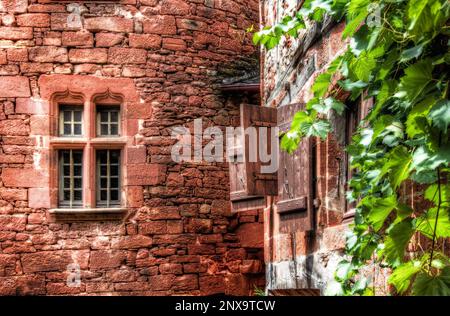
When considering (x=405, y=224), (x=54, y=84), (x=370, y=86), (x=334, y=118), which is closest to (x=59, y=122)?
(x=54, y=84)

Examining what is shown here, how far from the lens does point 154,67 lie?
11023 millimetres

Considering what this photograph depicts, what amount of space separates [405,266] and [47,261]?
7542mm

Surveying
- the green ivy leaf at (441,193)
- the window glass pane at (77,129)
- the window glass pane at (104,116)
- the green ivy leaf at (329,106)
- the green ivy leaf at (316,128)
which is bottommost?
the green ivy leaf at (441,193)

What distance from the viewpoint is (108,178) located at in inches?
432

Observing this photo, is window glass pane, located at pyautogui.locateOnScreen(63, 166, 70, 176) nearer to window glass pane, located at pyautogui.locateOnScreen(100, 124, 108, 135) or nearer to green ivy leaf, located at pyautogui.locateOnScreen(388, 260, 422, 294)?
window glass pane, located at pyautogui.locateOnScreen(100, 124, 108, 135)

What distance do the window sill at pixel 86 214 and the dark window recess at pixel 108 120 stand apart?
1.00m

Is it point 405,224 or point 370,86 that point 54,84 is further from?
point 405,224

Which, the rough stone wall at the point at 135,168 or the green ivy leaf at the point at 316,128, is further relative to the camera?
the rough stone wall at the point at 135,168

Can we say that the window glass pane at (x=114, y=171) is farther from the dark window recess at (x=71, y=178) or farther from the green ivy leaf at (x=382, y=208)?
the green ivy leaf at (x=382, y=208)

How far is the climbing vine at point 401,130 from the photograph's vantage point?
332cm

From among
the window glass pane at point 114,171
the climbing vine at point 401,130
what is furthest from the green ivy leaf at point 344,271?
the window glass pane at point 114,171

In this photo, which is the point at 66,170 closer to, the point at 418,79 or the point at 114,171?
the point at 114,171

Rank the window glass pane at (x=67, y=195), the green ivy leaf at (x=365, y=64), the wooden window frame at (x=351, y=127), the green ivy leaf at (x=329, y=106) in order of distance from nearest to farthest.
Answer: the green ivy leaf at (x=365, y=64)
the green ivy leaf at (x=329, y=106)
the wooden window frame at (x=351, y=127)
the window glass pane at (x=67, y=195)

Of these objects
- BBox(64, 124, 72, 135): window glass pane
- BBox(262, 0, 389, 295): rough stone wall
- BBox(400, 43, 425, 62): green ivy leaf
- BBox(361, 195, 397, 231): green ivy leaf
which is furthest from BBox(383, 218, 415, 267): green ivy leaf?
BBox(64, 124, 72, 135): window glass pane
